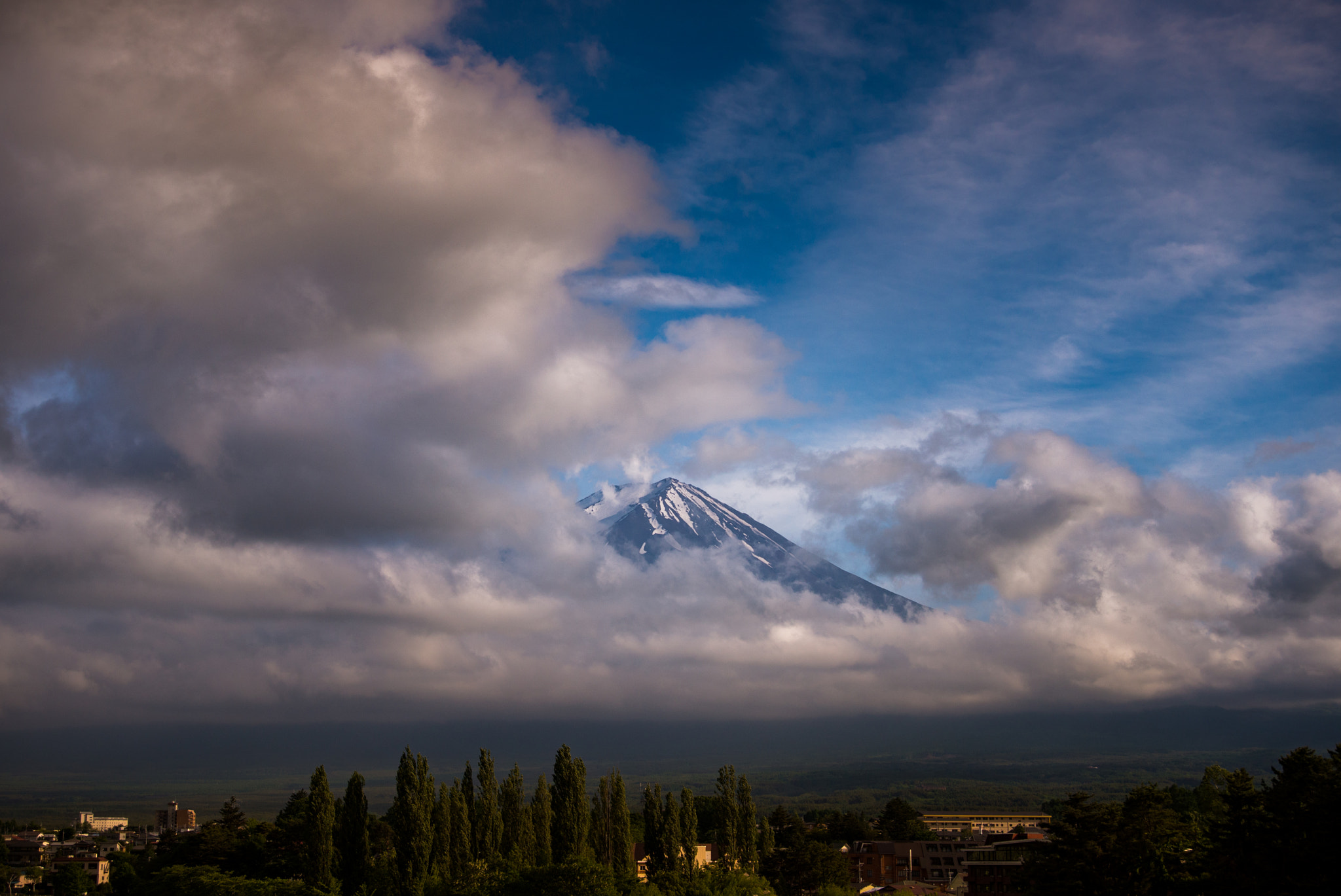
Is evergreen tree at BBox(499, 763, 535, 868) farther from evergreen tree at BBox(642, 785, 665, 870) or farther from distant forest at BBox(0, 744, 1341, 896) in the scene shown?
evergreen tree at BBox(642, 785, 665, 870)

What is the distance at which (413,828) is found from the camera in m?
72.6

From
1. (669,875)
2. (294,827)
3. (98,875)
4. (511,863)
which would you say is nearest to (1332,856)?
(669,875)

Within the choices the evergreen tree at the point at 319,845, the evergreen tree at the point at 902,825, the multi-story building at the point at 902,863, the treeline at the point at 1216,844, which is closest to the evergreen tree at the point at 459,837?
the evergreen tree at the point at 319,845

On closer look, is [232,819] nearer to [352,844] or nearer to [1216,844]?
[352,844]

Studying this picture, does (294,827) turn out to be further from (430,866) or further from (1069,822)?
(1069,822)

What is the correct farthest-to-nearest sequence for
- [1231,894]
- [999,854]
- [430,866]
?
1. [999,854]
2. [430,866]
3. [1231,894]

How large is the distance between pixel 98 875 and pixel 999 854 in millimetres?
126301

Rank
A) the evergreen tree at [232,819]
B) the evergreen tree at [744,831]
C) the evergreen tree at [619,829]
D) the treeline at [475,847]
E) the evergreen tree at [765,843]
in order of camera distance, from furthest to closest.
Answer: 1. the evergreen tree at [232,819]
2. the evergreen tree at [765,843]
3. the evergreen tree at [744,831]
4. the evergreen tree at [619,829]
5. the treeline at [475,847]

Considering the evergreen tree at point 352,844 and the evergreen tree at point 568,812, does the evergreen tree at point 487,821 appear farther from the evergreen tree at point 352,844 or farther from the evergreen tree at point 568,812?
the evergreen tree at point 352,844

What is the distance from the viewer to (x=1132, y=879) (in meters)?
53.7

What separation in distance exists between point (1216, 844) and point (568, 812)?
45655 millimetres

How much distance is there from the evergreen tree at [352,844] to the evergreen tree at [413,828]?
7.27 ft

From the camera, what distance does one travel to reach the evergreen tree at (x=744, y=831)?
95938mm

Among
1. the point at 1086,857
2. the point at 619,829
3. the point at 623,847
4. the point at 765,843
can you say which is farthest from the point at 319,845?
the point at 1086,857
